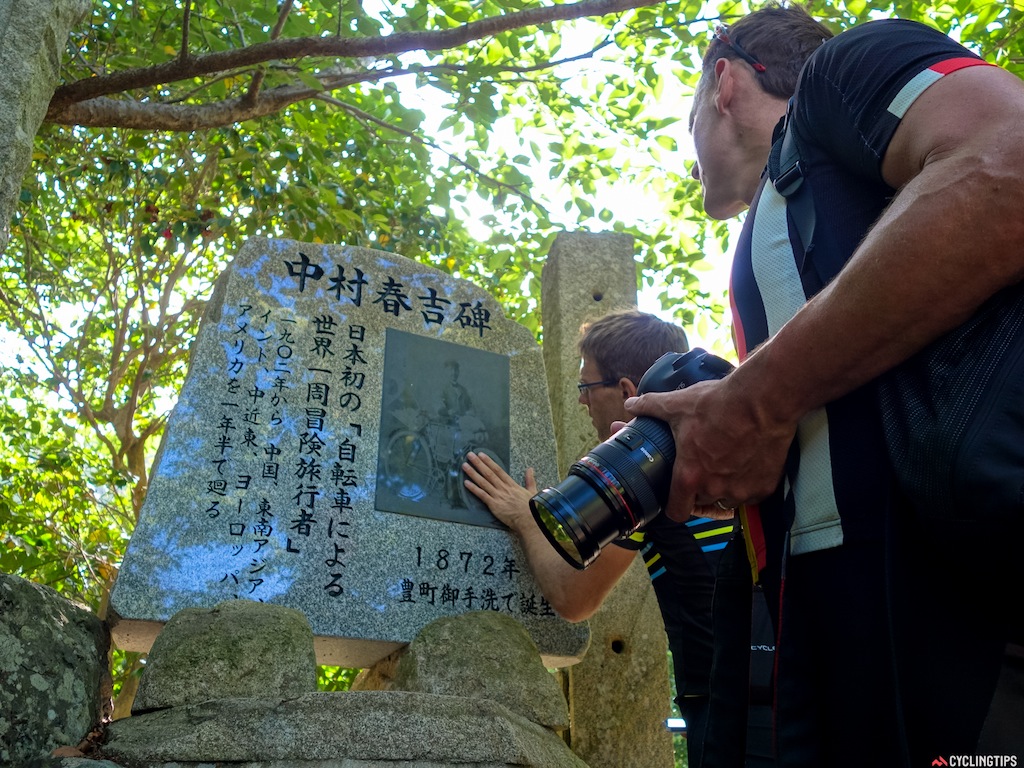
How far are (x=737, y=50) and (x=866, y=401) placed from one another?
946 millimetres

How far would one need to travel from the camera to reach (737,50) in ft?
6.22

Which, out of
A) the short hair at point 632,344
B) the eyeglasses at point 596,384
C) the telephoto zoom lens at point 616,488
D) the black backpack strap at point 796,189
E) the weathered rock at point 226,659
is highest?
the short hair at point 632,344

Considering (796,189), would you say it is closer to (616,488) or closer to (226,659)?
(616,488)

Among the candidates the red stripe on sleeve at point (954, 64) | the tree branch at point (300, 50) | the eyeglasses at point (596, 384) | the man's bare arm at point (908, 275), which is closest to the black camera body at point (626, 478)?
the man's bare arm at point (908, 275)

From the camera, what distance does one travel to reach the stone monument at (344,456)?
2.65 meters

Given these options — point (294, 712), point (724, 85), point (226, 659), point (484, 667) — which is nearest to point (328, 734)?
point (294, 712)

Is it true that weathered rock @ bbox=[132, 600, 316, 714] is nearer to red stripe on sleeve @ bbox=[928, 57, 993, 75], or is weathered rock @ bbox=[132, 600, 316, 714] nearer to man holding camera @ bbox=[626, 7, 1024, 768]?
man holding camera @ bbox=[626, 7, 1024, 768]

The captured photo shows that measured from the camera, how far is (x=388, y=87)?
18.1ft

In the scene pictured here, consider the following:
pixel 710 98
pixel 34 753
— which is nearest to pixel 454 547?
pixel 34 753

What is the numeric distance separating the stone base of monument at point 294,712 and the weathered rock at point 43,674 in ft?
0.40

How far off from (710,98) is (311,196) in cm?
330

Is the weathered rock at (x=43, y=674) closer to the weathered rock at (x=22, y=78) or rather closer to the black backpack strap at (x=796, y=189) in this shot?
the weathered rock at (x=22, y=78)

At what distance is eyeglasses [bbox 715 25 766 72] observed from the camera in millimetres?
1855

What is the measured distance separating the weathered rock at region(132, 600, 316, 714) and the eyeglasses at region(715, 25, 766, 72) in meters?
1.66
